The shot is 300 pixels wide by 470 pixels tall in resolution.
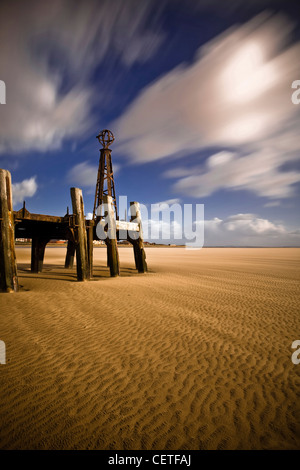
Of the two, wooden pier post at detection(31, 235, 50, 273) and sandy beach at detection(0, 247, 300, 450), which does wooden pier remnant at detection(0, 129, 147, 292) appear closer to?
wooden pier post at detection(31, 235, 50, 273)

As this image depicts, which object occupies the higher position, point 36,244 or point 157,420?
point 36,244

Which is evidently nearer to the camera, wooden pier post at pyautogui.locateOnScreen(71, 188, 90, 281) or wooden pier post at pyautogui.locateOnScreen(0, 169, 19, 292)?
wooden pier post at pyautogui.locateOnScreen(0, 169, 19, 292)

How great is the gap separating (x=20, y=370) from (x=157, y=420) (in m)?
2.45

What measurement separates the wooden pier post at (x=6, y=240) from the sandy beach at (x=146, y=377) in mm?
1026

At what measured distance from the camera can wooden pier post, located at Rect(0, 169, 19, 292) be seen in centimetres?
755

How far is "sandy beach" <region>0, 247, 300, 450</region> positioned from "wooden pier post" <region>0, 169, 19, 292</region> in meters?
1.03

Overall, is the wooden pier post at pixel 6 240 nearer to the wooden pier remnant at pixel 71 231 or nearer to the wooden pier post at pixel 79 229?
the wooden pier remnant at pixel 71 231

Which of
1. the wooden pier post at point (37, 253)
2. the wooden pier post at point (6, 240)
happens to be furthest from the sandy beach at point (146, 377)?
the wooden pier post at point (37, 253)

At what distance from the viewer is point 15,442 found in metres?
2.34

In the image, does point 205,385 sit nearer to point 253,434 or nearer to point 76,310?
point 253,434

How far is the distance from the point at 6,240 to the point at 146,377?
6.93 meters

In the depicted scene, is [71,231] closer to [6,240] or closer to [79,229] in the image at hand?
[79,229]

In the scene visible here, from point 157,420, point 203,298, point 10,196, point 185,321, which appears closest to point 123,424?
point 157,420

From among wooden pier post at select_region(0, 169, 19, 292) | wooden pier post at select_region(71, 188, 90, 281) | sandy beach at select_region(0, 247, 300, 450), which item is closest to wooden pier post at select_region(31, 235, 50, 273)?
wooden pier post at select_region(71, 188, 90, 281)
